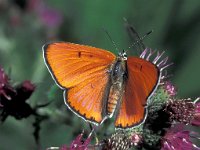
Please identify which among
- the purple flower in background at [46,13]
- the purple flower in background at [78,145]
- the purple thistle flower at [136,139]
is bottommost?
the purple thistle flower at [136,139]

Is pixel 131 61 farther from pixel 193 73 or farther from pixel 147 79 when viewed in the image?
pixel 193 73

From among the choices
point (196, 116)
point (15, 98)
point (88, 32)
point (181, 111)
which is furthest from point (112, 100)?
point (88, 32)

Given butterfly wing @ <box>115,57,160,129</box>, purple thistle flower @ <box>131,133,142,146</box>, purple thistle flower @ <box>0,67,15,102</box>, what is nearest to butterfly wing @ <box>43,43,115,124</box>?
butterfly wing @ <box>115,57,160,129</box>

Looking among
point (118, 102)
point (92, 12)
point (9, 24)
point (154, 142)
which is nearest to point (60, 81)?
point (118, 102)

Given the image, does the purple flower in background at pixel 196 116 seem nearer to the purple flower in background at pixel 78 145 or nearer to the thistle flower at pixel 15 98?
the purple flower in background at pixel 78 145

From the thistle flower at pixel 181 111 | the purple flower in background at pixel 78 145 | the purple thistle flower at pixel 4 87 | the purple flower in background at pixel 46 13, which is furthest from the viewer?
the purple flower in background at pixel 46 13

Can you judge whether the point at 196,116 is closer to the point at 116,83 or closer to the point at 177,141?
the point at 177,141

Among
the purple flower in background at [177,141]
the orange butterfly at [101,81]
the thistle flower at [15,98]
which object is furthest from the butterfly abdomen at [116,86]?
the thistle flower at [15,98]
